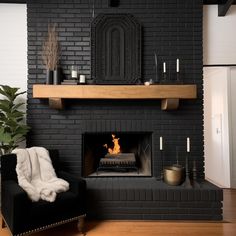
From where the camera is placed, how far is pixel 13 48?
3.24 metres

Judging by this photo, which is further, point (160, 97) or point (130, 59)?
point (130, 59)

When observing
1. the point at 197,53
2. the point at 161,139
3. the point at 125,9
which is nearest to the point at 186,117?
the point at 161,139

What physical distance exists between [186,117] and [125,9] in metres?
1.58

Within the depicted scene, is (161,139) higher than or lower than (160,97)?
lower

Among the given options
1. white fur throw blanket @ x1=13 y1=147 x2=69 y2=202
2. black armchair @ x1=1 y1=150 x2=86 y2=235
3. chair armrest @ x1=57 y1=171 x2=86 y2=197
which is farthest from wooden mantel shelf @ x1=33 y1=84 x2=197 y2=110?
chair armrest @ x1=57 y1=171 x2=86 y2=197

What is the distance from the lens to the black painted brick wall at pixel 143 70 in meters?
3.16

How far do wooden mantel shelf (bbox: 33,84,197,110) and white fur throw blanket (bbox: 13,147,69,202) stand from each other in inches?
26.6

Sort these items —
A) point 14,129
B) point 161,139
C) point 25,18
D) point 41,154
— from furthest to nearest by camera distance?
point 25,18 < point 161,139 < point 14,129 < point 41,154

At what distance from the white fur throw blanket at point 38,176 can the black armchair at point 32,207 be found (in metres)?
0.06

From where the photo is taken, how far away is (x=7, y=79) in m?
3.23

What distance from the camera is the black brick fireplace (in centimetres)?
316

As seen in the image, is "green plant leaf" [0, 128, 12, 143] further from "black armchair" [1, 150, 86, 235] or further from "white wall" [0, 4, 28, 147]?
"white wall" [0, 4, 28, 147]

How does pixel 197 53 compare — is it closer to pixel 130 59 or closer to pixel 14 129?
pixel 130 59

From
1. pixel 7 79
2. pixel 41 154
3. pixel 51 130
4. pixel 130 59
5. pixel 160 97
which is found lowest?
pixel 41 154
